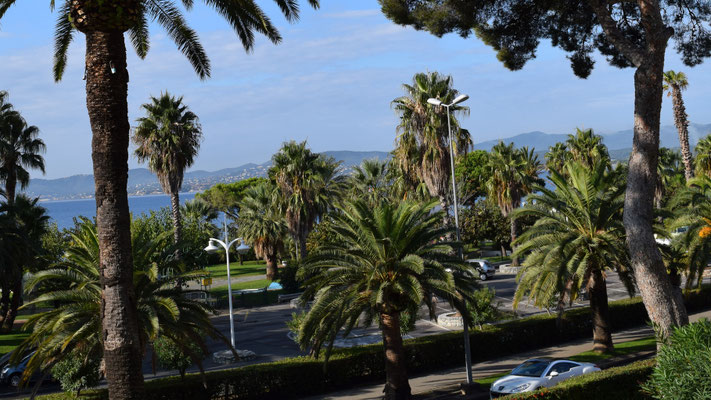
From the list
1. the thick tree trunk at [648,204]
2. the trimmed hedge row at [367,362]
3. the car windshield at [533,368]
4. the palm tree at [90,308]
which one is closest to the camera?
the palm tree at [90,308]

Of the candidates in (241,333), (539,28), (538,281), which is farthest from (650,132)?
(241,333)

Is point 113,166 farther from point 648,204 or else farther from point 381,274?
point 648,204

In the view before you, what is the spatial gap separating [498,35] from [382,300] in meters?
8.86

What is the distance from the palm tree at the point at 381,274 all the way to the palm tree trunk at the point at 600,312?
21.3 feet

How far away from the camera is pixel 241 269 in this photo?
64.6m

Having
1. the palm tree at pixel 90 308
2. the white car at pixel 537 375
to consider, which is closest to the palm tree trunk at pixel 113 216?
the palm tree at pixel 90 308

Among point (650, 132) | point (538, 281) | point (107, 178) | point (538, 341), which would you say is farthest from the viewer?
point (538, 341)

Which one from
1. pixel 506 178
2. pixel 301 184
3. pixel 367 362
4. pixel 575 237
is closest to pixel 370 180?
pixel 301 184

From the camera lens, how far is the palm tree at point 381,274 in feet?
56.2

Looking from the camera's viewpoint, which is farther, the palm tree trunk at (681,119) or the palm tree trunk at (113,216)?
the palm tree trunk at (681,119)

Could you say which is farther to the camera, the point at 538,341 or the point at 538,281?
the point at 538,341

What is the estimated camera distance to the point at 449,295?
17.7 m

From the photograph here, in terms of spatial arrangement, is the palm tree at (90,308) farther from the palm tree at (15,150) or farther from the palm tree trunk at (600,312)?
the palm tree at (15,150)

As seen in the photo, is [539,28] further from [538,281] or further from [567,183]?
[538,281]
